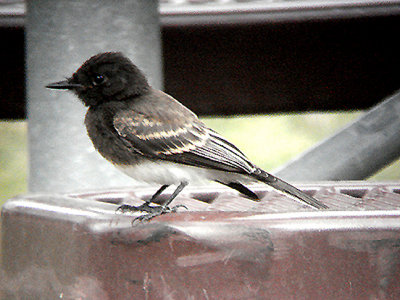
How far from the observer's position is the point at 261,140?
9.11m

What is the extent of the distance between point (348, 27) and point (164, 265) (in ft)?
7.29

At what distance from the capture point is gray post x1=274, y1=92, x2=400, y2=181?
3109 mm

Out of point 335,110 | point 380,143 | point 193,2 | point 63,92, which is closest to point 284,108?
point 335,110

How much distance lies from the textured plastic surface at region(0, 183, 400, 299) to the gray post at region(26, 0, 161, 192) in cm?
125

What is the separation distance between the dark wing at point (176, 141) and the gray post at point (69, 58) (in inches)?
22.6

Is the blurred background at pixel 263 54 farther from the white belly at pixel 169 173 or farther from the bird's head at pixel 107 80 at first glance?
the white belly at pixel 169 173

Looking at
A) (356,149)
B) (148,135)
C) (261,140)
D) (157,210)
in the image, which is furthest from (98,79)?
(261,140)

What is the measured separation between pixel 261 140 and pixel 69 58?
20.5 ft

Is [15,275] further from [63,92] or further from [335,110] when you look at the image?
[335,110]

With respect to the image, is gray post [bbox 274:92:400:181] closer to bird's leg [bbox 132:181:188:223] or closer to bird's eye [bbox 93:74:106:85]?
bird's leg [bbox 132:181:188:223]

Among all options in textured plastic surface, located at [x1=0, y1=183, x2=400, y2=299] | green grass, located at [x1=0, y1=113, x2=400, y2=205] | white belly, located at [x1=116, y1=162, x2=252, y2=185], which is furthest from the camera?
green grass, located at [x1=0, y1=113, x2=400, y2=205]

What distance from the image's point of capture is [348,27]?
3.43 meters

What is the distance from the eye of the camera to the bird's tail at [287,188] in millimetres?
2215

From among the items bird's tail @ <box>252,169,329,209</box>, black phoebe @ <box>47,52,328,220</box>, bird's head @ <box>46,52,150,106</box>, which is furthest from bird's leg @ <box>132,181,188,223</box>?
bird's head @ <box>46,52,150,106</box>
